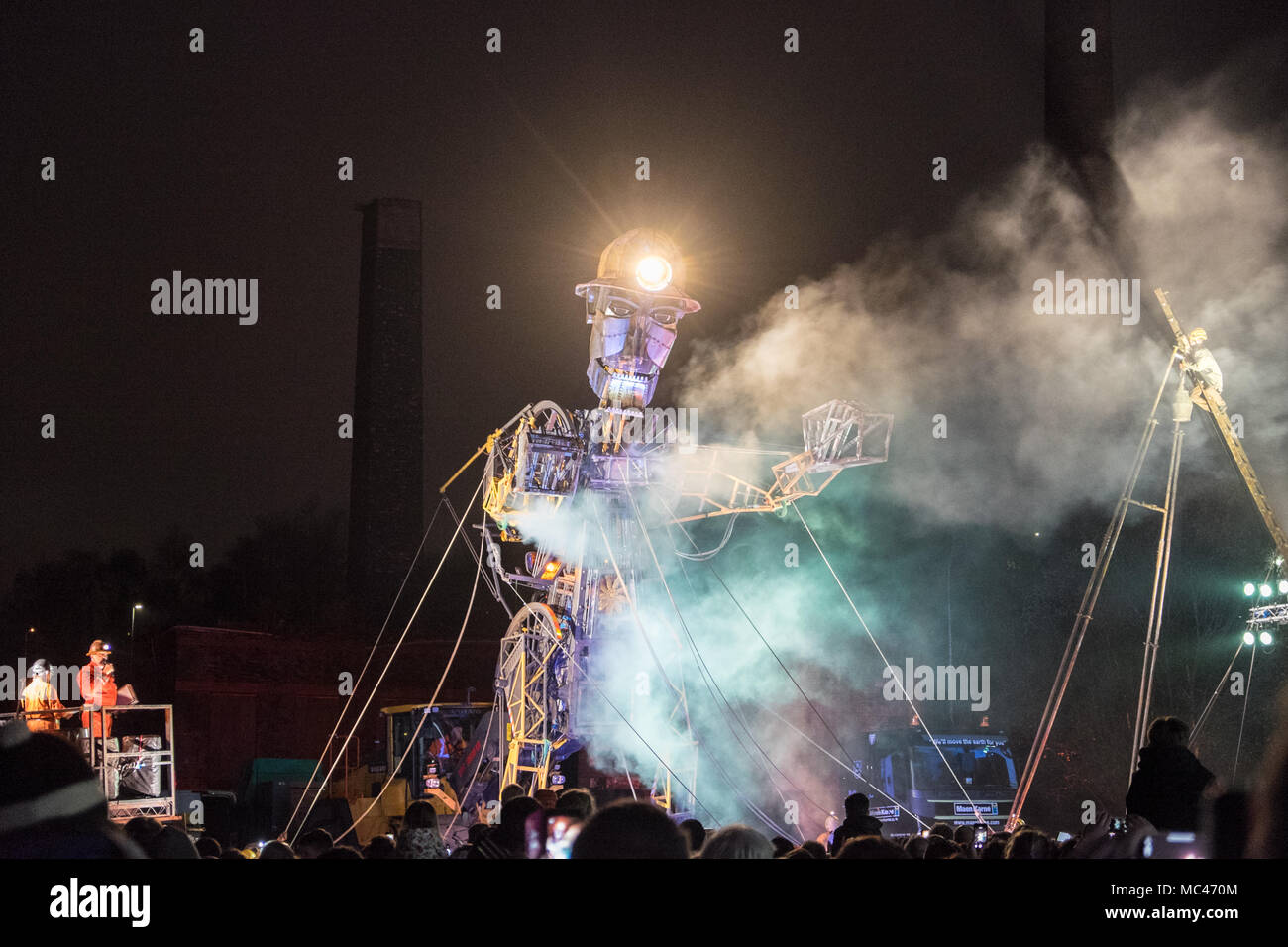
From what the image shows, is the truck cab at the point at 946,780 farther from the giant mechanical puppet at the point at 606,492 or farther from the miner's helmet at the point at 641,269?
the miner's helmet at the point at 641,269

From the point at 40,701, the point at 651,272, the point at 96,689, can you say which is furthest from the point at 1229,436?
the point at 40,701

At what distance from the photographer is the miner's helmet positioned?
1402 cm

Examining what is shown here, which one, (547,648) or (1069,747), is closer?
(547,648)

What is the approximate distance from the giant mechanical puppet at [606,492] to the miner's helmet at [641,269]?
2 cm

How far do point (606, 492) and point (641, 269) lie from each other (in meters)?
2.96

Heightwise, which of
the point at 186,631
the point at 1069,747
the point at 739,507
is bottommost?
the point at 1069,747

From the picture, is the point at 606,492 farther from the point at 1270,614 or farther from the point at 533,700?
the point at 1270,614

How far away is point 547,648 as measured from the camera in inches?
603

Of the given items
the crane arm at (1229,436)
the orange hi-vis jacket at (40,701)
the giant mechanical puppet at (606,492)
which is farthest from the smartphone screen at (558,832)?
the crane arm at (1229,436)

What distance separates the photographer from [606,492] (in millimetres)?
15195

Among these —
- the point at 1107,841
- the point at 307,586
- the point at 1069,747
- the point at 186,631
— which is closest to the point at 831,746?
the point at 1069,747
